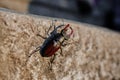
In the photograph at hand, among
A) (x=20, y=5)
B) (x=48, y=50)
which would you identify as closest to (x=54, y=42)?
(x=48, y=50)

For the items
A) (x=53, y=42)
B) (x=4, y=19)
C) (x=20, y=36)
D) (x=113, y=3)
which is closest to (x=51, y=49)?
(x=53, y=42)

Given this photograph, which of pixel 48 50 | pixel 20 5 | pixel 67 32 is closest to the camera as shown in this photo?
pixel 48 50

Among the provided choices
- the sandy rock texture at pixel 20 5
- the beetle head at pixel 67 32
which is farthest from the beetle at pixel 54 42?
the sandy rock texture at pixel 20 5

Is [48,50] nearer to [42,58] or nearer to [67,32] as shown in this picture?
[42,58]

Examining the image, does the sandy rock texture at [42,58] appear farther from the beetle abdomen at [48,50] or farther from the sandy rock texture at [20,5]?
the sandy rock texture at [20,5]

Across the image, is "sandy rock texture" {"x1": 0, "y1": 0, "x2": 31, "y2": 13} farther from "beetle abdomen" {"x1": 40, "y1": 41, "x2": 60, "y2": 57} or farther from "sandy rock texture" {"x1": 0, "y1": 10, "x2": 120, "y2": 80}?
"beetle abdomen" {"x1": 40, "y1": 41, "x2": 60, "y2": 57}

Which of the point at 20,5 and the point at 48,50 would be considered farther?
the point at 20,5

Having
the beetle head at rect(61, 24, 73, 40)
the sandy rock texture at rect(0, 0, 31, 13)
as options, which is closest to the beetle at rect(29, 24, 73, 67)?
the beetle head at rect(61, 24, 73, 40)

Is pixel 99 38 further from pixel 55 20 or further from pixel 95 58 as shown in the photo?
pixel 55 20
